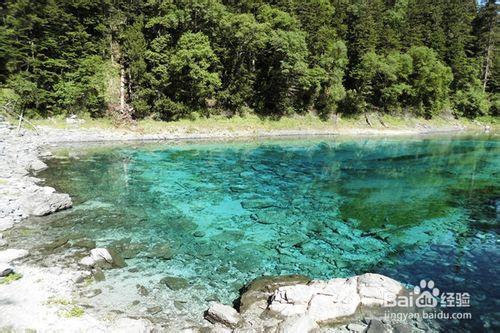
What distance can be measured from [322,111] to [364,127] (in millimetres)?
6615

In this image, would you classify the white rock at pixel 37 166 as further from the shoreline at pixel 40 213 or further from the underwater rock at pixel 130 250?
the underwater rock at pixel 130 250

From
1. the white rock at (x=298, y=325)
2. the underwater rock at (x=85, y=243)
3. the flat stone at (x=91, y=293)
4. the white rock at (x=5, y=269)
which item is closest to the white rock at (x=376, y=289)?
the white rock at (x=298, y=325)

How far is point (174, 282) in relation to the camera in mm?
10109

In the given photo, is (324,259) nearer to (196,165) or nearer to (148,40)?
(196,165)

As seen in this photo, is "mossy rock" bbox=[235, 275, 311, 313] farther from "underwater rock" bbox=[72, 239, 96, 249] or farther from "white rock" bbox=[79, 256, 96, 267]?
"underwater rock" bbox=[72, 239, 96, 249]

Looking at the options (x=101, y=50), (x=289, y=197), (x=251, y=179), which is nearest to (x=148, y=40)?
(x=101, y=50)

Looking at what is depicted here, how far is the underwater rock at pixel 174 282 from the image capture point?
986 centimetres

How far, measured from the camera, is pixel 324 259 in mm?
12219

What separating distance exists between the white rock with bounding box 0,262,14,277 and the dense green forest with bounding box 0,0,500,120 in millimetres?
29230

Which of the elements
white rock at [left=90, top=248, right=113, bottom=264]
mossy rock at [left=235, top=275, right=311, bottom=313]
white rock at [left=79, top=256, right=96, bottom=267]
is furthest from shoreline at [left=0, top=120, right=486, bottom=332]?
mossy rock at [left=235, top=275, right=311, bottom=313]

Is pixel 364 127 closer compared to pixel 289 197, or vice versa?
pixel 289 197

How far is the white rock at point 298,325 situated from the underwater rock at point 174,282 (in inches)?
130

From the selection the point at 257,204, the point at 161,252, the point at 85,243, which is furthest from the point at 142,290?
the point at 257,204

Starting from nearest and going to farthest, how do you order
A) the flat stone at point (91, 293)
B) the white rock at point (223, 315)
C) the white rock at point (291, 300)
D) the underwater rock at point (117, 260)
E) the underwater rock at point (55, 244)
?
the white rock at point (223, 315) → the white rock at point (291, 300) → the flat stone at point (91, 293) → the underwater rock at point (117, 260) → the underwater rock at point (55, 244)
